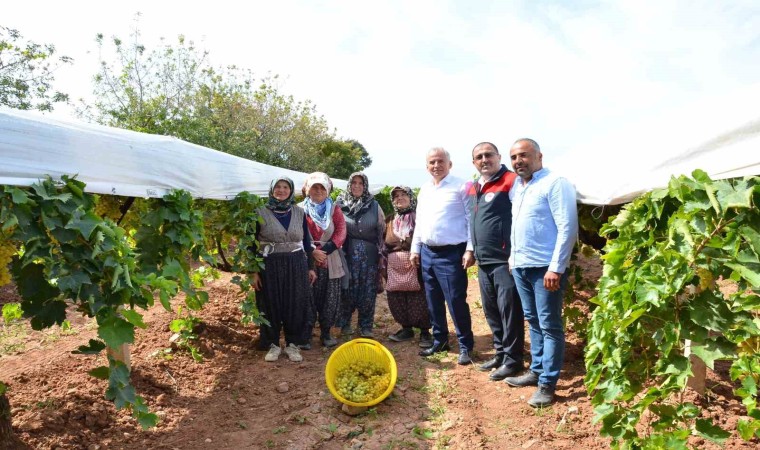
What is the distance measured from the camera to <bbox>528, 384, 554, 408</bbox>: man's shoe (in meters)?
3.34

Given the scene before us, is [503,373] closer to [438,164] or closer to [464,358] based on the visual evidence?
[464,358]

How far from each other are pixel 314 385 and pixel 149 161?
2134 mm

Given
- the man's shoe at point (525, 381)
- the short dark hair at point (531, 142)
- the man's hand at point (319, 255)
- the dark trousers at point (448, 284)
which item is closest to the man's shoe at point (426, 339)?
the dark trousers at point (448, 284)

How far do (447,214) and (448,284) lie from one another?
0.60 metres

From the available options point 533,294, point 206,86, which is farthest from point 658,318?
point 206,86

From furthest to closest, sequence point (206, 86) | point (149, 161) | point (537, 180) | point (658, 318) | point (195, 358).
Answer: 1. point (206, 86)
2. point (195, 358)
3. point (537, 180)
4. point (149, 161)
5. point (658, 318)

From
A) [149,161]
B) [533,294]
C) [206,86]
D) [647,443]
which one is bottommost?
[647,443]

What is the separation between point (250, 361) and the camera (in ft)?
15.2

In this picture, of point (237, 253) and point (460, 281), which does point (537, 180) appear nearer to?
point (460, 281)

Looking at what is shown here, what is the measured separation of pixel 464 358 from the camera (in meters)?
4.27

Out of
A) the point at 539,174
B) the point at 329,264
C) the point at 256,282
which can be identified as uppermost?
the point at 539,174

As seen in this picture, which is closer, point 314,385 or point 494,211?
point 494,211

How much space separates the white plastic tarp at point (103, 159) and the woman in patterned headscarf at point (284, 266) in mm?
488

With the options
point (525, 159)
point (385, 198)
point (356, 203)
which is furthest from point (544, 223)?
point (385, 198)
